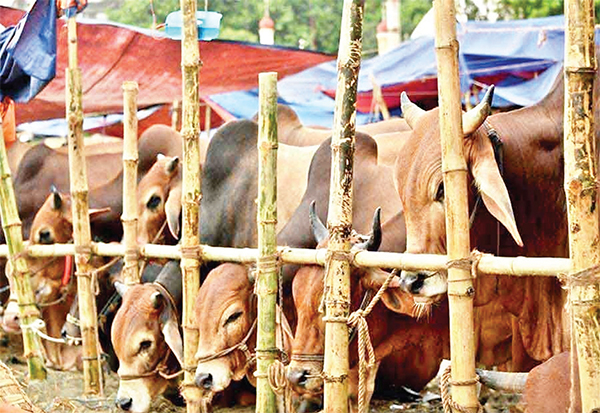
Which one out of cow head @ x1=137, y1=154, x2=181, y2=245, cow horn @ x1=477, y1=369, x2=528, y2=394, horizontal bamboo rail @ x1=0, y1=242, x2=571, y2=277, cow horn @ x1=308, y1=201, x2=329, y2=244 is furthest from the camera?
cow head @ x1=137, y1=154, x2=181, y2=245

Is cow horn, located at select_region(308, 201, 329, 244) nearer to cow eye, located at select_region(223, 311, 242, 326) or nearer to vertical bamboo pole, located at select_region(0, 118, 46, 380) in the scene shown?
cow eye, located at select_region(223, 311, 242, 326)

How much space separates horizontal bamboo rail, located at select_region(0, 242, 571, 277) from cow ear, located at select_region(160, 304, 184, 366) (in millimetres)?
392

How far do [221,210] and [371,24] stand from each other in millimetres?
20648

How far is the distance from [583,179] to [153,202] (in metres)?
4.50

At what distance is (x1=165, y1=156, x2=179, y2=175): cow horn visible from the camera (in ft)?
24.0

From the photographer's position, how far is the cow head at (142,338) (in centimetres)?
620

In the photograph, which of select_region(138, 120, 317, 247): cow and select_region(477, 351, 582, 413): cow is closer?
select_region(477, 351, 582, 413): cow

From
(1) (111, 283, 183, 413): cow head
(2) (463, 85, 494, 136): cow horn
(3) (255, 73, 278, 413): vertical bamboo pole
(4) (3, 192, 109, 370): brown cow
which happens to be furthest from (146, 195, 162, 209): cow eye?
(2) (463, 85, 494, 136): cow horn

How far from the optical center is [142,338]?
6207 mm

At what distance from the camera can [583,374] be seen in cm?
329

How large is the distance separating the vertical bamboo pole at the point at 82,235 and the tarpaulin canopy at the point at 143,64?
146 centimetres

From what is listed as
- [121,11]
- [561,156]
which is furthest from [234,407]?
[121,11]

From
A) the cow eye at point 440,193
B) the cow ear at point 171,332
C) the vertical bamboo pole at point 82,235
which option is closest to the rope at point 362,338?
the cow eye at point 440,193

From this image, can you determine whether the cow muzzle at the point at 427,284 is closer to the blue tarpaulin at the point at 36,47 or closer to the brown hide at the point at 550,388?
the brown hide at the point at 550,388
